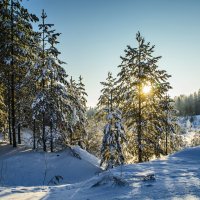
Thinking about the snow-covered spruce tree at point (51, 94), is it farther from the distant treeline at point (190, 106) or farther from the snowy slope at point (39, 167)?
the distant treeline at point (190, 106)

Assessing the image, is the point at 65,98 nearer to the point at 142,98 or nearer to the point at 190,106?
the point at 142,98

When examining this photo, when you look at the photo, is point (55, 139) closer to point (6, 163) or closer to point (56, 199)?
point (6, 163)

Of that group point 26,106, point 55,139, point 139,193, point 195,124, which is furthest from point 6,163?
point 195,124

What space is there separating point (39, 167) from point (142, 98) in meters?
10.2

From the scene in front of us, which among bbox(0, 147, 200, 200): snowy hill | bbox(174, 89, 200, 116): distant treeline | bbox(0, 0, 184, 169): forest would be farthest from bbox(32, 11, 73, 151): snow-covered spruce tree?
bbox(174, 89, 200, 116): distant treeline

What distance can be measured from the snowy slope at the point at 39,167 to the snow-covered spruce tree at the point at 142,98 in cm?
470

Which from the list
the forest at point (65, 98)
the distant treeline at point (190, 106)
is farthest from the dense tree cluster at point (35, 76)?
the distant treeline at point (190, 106)

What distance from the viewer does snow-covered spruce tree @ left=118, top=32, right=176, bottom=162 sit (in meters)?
22.3

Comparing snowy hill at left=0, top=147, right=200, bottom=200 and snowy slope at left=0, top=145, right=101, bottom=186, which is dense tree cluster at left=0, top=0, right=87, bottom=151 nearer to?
snowy slope at left=0, top=145, right=101, bottom=186

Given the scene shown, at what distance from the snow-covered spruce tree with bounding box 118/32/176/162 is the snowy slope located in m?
4.70

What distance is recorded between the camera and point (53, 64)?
72.0 ft

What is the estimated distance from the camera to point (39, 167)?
17891mm

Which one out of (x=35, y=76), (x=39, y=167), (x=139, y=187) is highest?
(x=35, y=76)

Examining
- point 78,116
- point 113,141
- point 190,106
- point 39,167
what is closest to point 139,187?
point 39,167
